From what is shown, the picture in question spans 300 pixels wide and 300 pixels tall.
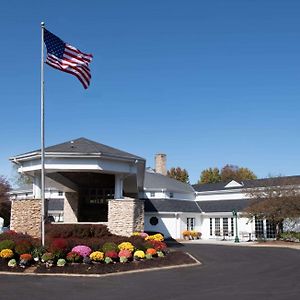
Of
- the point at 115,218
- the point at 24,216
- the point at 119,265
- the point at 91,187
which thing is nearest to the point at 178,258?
the point at 119,265

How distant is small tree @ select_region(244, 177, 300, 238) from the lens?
116 feet

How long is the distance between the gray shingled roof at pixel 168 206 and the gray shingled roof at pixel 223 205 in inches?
40.9

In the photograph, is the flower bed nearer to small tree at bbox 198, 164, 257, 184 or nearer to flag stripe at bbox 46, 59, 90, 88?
flag stripe at bbox 46, 59, 90, 88

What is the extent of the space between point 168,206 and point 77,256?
1091 inches

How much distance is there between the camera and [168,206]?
143 feet

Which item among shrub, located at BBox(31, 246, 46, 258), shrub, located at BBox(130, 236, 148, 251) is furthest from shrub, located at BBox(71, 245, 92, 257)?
shrub, located at BBox(130, 236, 148, 251)

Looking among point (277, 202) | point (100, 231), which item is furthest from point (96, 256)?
point (277, 202)

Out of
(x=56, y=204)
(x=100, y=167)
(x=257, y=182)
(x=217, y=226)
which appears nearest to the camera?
(x=100, y=167)

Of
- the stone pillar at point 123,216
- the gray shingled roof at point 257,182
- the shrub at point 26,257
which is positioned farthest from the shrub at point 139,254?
the gray shingled roof at point 257,182

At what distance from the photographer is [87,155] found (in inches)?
897

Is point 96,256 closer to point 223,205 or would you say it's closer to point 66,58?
point 66,58

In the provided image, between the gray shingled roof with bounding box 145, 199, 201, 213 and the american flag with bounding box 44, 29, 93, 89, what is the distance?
27043mm

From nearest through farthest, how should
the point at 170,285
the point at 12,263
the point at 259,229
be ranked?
the point at 170,285 < the point at 12,263 < the point at 259,229

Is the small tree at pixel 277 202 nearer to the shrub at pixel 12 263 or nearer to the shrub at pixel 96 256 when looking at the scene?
the shrub at pixel 96 256
